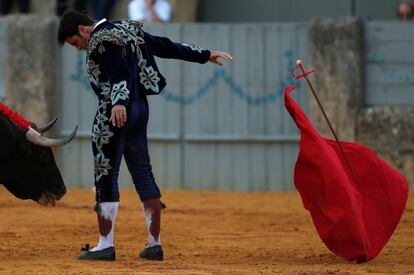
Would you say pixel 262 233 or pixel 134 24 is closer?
pixel 134 24

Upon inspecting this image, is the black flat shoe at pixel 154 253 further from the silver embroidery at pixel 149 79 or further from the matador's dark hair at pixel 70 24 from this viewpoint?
the matador's dark hair at pixel 70 24

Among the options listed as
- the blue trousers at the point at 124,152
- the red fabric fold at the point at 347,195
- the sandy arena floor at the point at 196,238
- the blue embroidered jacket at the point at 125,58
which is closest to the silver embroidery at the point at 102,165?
the blue trousers at the point at 124,152

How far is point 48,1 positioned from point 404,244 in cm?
824

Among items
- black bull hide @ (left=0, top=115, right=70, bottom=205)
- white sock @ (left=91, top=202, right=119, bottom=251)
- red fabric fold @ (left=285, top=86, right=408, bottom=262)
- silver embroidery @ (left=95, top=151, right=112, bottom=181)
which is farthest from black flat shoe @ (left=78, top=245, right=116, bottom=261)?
red fabric fold @ (left=285, top=86, right=408, bottom=262)

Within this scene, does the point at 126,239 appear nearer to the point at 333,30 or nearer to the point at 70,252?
the point at 70,252

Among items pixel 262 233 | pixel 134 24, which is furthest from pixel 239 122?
pixel 134 24

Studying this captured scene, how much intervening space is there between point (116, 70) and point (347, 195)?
67.1 inches

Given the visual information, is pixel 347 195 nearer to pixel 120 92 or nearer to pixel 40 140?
pixel 120 92

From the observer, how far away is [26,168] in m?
9.41

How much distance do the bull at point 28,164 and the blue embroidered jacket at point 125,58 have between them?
29.3 inches

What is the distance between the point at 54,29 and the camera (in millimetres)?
14609

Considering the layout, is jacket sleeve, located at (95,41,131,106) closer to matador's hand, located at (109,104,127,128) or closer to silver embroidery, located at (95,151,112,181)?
matador's hand, located at (109,104,127,128)

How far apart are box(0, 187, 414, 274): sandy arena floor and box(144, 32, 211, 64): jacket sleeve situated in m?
1.37

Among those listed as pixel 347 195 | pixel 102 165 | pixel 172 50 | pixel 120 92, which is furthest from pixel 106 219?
pixel 347 195
